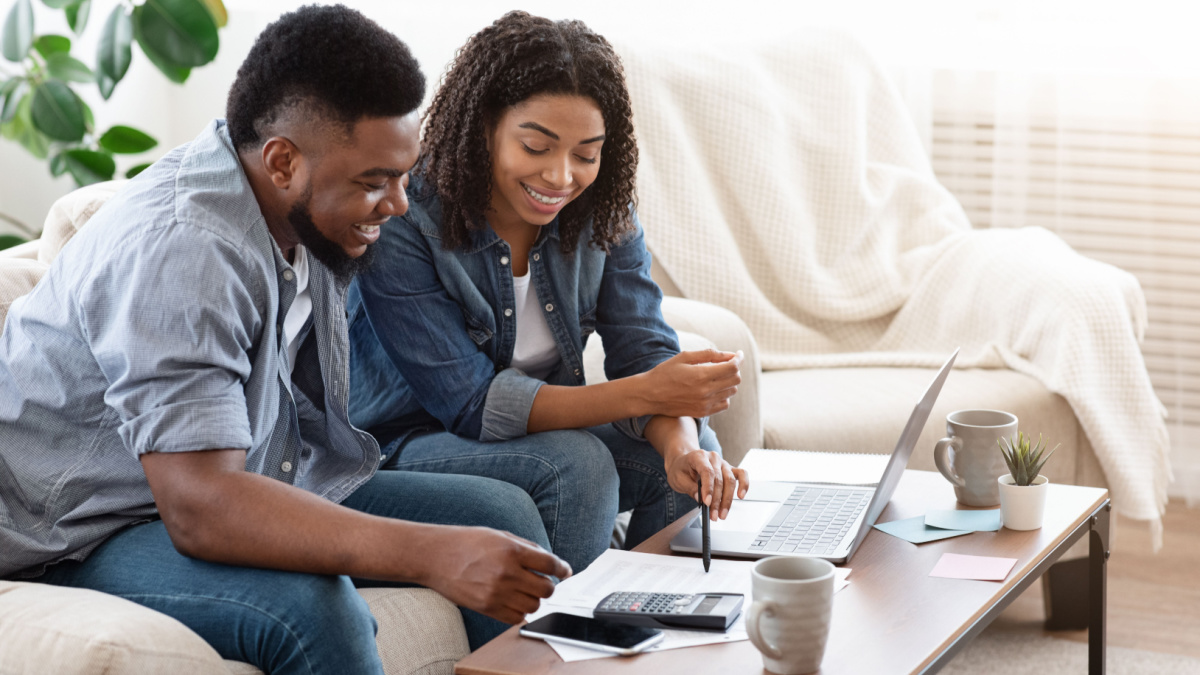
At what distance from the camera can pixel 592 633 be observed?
1042mm

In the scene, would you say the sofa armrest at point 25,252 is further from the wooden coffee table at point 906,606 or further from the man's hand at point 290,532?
the wooden coffee table at point 906,606

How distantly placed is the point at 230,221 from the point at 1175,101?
2.28 metres

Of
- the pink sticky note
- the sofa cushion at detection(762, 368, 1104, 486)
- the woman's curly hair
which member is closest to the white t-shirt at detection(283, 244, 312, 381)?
the woman's curly hair

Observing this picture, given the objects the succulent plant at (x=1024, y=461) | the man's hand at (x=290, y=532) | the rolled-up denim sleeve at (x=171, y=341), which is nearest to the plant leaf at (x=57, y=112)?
the rolled-up denim sleeve at (x=171, y=341)

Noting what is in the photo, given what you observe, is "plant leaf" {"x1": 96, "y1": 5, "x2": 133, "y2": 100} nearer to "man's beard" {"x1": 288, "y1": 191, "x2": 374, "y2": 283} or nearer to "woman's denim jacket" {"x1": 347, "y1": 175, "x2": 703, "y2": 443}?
"woman's denim jacket" {"x1": 347, "y1": 175, "x2": 703, "y2": 443}

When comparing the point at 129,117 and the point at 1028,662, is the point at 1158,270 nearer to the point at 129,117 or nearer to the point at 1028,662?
the point at 1028,662

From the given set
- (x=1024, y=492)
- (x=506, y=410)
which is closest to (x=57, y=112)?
(x=506, y=410)

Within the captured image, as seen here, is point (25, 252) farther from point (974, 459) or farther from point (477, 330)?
point (974, 459)

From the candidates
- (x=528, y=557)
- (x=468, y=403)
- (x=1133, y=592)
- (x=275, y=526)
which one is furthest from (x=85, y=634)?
(x=1133, y=592)

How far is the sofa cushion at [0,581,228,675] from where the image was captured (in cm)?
96

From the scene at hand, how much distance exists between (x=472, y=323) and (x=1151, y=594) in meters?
1.45

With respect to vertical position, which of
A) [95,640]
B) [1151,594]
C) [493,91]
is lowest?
[1151,594]

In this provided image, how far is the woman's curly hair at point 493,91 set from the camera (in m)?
1.51

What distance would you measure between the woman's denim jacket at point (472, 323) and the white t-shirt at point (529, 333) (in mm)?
15
